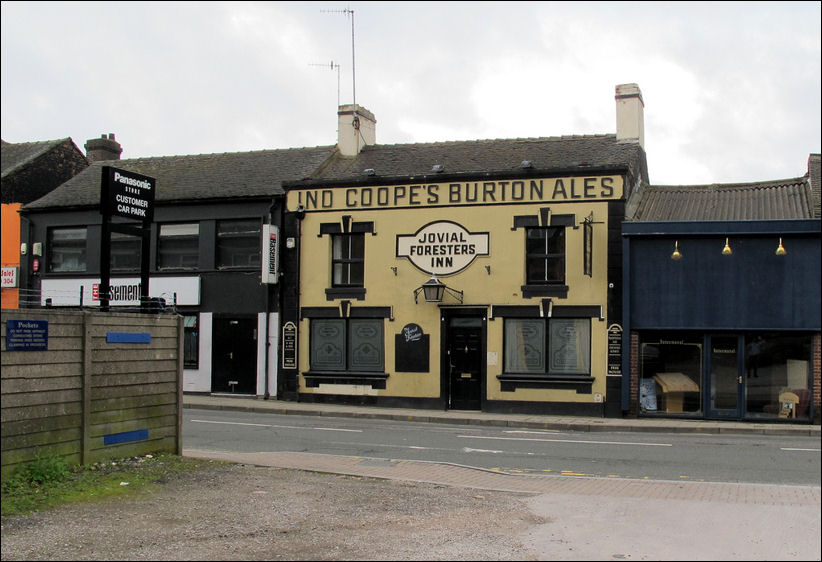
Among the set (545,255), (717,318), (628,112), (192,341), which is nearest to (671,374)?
(717,318)

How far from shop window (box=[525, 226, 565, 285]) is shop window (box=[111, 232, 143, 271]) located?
1268 centimetres

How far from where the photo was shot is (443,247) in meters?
23.2

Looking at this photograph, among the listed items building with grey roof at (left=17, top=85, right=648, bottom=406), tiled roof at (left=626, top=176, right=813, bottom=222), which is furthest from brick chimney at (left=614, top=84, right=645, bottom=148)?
tiled roof at (left=626, top=176, right=813, bottom=222)

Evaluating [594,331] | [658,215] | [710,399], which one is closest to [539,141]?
[658,215]

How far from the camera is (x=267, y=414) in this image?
22.2m

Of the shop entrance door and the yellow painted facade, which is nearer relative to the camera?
the shop entrance door

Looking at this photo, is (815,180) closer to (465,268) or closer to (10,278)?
(465,268)

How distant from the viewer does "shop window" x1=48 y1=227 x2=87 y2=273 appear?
27.6 metres

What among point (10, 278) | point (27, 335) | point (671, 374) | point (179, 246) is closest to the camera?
point (27, 335)

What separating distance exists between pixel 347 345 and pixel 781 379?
11534mm

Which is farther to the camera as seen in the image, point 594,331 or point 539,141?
point 539,141

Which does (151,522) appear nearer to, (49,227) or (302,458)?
(302,458)

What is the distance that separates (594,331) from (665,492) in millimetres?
11970

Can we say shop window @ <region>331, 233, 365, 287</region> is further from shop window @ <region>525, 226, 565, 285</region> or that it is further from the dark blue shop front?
the dark blue shop front
